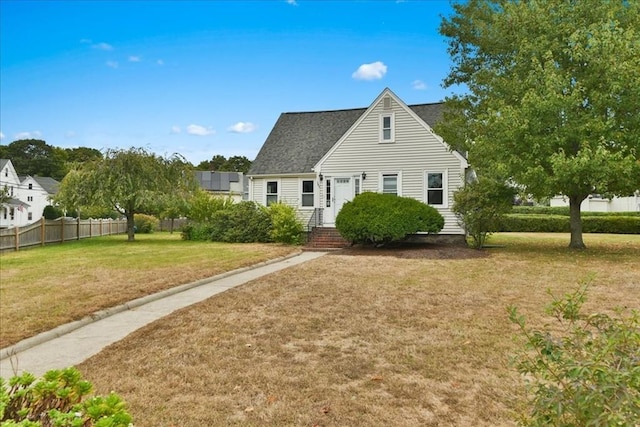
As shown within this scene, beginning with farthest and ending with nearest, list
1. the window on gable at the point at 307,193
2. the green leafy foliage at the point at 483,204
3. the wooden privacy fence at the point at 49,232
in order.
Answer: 1. the window on gable at the point at 307,193
2. the wooden privacy fence at the point at 49,232
3. the green leafy foliage at the point at 483,204

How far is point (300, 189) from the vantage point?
2102 cm

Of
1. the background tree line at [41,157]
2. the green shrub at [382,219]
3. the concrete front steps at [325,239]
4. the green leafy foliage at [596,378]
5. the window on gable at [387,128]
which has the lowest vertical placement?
the concrete front steps at [325,239]

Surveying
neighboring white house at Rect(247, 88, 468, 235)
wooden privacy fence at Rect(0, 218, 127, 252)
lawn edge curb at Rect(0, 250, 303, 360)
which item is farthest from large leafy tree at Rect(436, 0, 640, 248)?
wooden privacy fence at Rect(0, 218, 127, 252)

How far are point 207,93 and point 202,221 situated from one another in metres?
7.18

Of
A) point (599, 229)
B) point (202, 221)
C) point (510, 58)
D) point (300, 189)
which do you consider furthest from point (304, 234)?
point (599, 229)

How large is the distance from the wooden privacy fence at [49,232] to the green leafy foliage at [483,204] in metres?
18.1

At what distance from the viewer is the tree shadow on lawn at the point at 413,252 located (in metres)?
13.5

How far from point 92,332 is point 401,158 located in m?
15.4

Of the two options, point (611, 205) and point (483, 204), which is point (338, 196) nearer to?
point (483, 204)

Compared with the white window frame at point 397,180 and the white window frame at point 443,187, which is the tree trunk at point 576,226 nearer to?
the white window frame at point 443,187

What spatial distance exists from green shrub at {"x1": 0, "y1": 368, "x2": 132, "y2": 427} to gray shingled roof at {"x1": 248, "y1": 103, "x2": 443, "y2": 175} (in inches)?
749

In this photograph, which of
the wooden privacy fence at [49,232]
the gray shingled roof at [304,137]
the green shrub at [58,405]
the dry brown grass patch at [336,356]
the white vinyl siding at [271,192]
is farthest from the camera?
the white vinyl siding at [271,192]

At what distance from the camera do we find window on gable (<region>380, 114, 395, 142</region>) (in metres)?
18.9

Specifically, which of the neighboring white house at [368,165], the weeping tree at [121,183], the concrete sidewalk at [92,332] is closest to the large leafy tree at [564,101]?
the neighboring white house at [368,165]
